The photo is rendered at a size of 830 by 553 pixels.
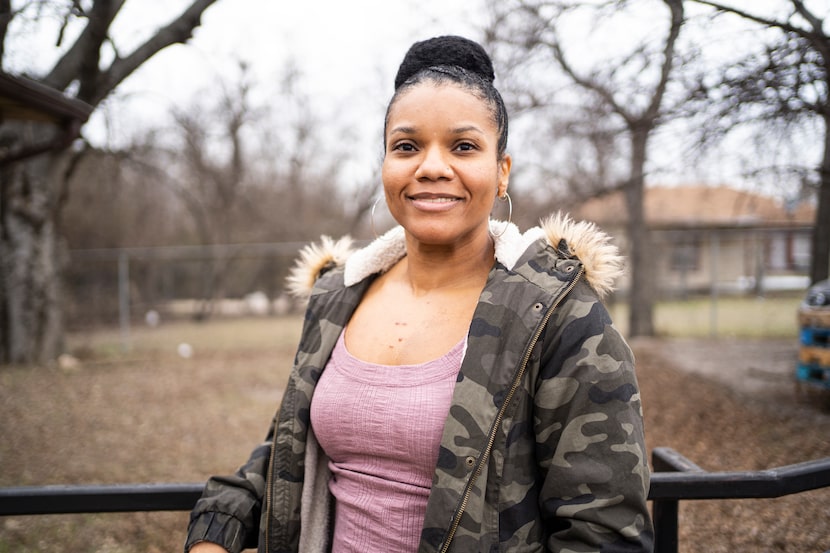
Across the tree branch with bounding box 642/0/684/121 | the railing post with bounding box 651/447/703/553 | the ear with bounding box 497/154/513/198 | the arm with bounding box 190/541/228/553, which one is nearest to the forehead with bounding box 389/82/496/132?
the ear with bounding box 497/154/513/198

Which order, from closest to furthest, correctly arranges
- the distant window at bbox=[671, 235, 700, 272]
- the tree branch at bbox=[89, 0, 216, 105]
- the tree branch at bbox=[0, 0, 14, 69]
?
1. the tree branch at bbox=[0, 0, 14, 69]
2. the tree branch at bbox=[89, 0, 216, 105]
3. the distant window at bbox=[671, 235, 700, 272]

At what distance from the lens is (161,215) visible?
1994 cm

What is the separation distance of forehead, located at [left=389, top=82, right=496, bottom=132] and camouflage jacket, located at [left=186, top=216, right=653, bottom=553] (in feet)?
1.13

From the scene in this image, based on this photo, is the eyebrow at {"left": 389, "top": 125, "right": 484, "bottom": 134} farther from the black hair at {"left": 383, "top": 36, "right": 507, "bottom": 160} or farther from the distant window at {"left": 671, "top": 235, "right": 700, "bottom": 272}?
the distant window at {"left": 671, "top": 235, "right": 700, "bottom": 272}

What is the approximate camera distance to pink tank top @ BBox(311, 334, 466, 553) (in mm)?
1412

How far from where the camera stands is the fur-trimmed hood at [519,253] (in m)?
1.42

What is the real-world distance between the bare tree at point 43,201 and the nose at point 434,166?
8692mm

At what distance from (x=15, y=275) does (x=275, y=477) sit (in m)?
9.87

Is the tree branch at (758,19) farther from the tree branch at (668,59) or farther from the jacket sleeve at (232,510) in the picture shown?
the jacket sleeve at (232,510)

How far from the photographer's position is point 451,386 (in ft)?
4.66

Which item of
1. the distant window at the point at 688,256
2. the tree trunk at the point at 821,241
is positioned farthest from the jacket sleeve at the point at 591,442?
the distant window at the point at 688,256

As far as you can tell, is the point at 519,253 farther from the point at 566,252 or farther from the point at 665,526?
the point at 665,526

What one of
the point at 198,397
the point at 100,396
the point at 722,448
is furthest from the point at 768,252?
the point at 100,396

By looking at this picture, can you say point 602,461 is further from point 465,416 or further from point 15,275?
point 15,275
